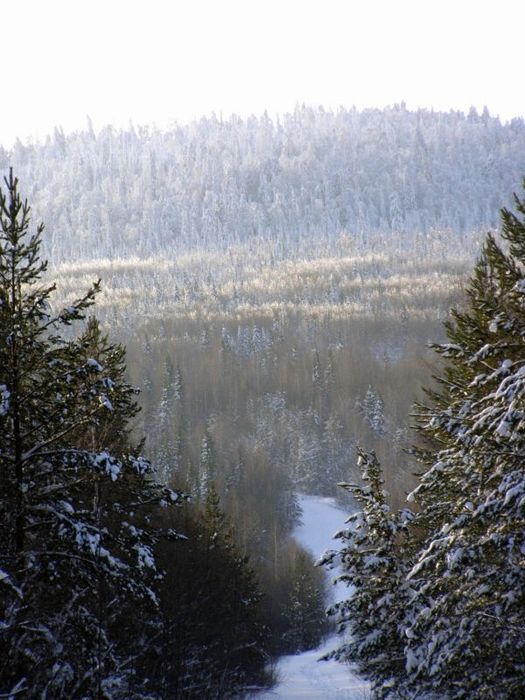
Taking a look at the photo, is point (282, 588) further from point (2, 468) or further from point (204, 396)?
point (204, 396)

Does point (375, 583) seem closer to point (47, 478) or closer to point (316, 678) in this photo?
point (47, 478)

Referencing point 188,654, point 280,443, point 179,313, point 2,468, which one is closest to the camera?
point 2,468

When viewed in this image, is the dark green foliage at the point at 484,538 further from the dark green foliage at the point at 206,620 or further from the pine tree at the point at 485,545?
the dark green foliage at the point at 206,620

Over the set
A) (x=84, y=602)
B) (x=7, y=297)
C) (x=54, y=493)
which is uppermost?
(x=7, y=297)

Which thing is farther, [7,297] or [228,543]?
[228,543]

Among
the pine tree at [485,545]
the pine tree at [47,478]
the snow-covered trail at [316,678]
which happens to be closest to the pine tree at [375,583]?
the pine tree at [485,545]

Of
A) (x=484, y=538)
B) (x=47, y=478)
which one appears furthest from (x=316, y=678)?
(x=484, y=538)

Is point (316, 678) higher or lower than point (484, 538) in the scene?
lower

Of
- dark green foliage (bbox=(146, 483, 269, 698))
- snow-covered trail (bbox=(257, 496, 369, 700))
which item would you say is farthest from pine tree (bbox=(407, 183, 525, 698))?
snow-covered trail (bbox=(257, 496, 369, 700))

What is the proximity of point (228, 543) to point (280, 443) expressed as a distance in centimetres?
8542

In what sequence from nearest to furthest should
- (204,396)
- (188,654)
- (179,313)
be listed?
1. (188,654)
2. (204,396)
3. (179,313)

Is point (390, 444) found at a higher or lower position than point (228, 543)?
lower

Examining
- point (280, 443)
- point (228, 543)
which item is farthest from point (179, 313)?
point (228, 543)

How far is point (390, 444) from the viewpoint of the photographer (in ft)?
352
